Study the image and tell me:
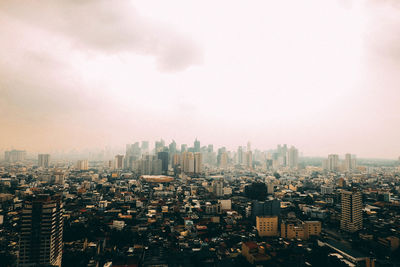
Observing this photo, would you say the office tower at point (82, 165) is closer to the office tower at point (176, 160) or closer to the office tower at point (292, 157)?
the office tower at point (176, 160)

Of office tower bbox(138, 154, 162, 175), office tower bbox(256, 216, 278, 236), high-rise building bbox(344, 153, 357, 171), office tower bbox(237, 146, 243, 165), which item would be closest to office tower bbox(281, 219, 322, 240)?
office tower bbox(256, 216, 278, 236)

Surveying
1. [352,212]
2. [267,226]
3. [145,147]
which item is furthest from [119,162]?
[352,212]

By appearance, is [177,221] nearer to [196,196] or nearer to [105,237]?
[105,237]

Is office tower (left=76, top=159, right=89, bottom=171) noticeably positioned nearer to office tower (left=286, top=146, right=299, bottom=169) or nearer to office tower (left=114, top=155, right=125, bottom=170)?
office tower (left=114, top=155, right=125, bottom=170)

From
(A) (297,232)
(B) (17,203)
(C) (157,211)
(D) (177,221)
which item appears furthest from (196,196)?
(B) (17,203)

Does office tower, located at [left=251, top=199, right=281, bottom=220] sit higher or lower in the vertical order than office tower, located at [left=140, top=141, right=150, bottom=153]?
lower

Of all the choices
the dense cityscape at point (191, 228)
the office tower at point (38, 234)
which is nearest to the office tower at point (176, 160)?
the dense cityscape at point (191, 228)
